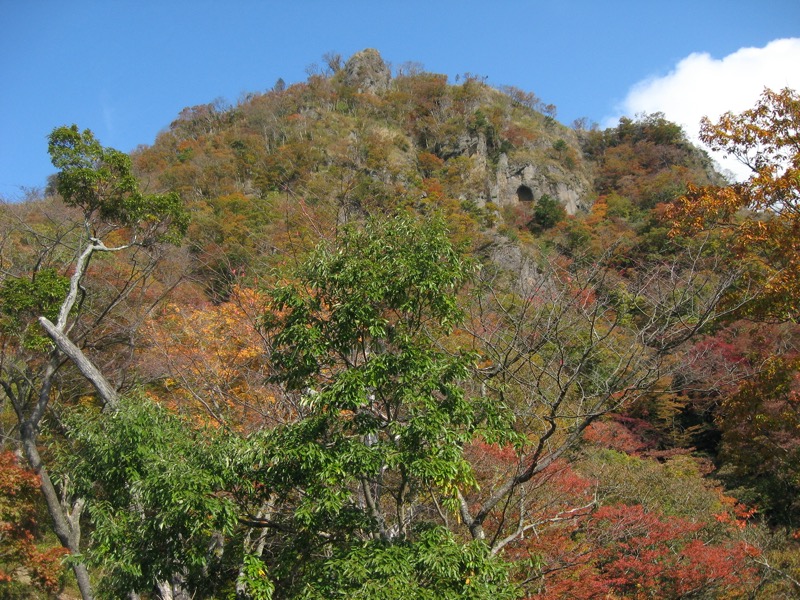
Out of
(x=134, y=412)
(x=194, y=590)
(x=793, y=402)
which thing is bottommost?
(x=793, y=402)

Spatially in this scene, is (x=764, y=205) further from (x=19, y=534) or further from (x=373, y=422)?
(x=19, y=534)

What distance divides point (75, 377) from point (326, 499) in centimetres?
1268

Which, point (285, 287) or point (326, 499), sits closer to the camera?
point (326, 499)

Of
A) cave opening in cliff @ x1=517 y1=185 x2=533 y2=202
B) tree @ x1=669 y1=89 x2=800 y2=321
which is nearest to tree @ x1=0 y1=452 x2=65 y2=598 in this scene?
tree @ x1=669 y1=89 x2=800 y2=321

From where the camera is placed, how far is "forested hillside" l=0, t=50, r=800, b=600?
4.97m

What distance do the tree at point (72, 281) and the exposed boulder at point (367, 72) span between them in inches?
2018

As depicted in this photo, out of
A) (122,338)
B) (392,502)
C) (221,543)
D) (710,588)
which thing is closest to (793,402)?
(710,588)

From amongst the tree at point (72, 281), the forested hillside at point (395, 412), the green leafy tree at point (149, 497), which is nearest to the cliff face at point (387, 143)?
the forested hillside at point (395, 412)

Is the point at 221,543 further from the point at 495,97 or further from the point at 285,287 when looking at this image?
the point at 495,97

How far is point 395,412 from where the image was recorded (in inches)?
212

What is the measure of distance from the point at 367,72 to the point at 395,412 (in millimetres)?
60856

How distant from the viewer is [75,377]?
14977mm

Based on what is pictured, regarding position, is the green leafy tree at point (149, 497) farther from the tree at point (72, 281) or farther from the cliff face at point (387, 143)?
the cliff face at point (387, 143)

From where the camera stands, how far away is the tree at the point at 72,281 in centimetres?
936
